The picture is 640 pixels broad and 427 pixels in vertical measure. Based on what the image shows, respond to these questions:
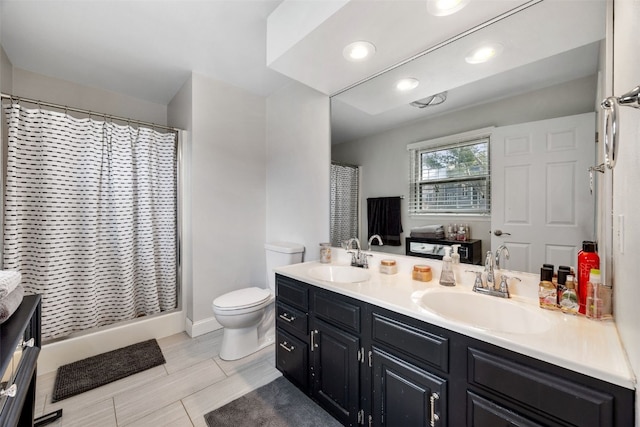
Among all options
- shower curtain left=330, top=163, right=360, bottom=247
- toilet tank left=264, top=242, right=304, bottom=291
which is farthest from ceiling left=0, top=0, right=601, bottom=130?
toilet tank left=264, top=242, right=304, bottom=291

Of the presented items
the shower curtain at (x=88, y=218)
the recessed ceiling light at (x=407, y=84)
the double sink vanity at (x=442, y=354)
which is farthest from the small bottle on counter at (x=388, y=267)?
the shower curtain at (x=88, y=218)

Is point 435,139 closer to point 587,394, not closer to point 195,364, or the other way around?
point 587,394

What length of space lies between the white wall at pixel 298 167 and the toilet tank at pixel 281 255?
0.08 meters

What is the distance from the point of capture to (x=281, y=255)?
245 centimetres

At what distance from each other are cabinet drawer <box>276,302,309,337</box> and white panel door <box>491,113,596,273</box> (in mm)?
1142

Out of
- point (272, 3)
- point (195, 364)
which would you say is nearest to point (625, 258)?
point (272, 3)

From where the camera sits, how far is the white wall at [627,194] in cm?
65

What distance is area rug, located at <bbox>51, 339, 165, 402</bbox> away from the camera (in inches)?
69.2

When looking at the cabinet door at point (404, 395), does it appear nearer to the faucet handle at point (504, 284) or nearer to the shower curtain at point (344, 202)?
the faucet handle at point (504, 284)

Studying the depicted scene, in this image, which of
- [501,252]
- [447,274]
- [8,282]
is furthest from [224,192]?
[501,252]

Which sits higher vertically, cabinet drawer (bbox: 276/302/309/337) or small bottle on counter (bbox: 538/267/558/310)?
small bottle on counter (bbox: 538/267/558/310)

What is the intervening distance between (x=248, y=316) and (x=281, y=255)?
1.95 feet

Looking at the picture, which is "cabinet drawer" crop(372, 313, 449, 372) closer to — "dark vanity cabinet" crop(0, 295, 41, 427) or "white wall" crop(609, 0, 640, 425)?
"white wall" crop(609, 0, 640, 425)

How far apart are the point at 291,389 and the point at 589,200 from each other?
6.33ft
